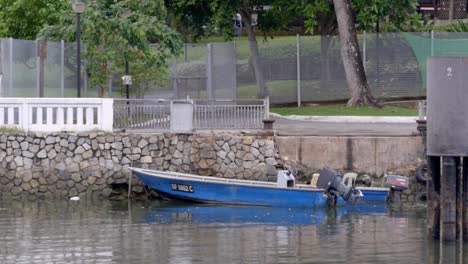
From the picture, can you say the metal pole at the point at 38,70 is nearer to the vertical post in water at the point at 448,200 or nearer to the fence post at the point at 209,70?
the fence post at the point at 209,70

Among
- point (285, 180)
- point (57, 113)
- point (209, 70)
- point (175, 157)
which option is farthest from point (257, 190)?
point (209, 70)

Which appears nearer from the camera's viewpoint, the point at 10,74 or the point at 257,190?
the point at 257,190

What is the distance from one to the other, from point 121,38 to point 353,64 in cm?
749

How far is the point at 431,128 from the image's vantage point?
22.9m

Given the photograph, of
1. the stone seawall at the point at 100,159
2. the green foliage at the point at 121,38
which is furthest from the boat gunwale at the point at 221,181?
the green foliage at the point at 121,38

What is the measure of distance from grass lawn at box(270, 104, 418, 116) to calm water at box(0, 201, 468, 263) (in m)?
7.20

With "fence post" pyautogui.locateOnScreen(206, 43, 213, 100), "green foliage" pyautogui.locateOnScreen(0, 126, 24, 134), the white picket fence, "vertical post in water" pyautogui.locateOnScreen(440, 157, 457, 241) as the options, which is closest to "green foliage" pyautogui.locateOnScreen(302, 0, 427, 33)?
"fence post" pyautogui.locateOnScreen(206, 43, 213, 100)

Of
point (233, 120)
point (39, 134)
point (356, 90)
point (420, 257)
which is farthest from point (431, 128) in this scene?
point (356, 90)

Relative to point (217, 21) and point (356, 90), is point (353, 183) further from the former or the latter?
point (217, 21)

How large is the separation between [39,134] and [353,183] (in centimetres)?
754

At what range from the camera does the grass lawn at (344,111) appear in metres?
35.6

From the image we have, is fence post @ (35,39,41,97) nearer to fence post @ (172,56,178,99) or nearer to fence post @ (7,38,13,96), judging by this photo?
fence post @ (7,38,13,96)

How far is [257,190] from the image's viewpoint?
2875cm

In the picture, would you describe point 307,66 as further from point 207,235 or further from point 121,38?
point 207,235
